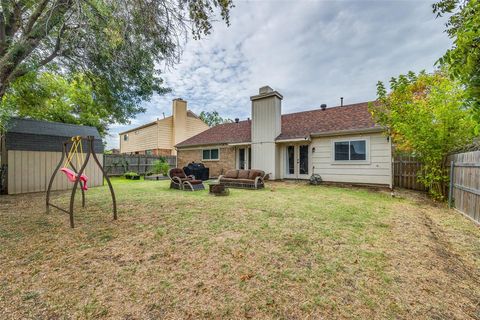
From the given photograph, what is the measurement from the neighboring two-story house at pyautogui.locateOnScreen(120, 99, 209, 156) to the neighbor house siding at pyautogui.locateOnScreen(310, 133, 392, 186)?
15.8 metres

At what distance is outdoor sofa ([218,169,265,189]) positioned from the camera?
9805 millimetres

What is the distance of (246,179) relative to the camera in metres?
10.1

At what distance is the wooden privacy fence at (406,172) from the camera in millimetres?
9422

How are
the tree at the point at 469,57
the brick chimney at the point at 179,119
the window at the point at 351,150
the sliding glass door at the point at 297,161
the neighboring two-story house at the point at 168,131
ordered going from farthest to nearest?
the brick chimney at the point at 179,119, the neighboring two-story house at the point at 168,131, the sliding glass door at the point at 297,161, the window at the point at 351,150, the tree at the point at 469,57

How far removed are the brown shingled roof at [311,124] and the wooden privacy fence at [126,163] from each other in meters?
3.60

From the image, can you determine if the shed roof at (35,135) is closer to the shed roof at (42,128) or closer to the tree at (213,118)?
the shed roof at (42,128)

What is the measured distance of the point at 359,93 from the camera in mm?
15148

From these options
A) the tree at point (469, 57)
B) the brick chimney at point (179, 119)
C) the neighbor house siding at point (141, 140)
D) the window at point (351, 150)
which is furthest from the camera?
the brick chimney at point (179, 119)

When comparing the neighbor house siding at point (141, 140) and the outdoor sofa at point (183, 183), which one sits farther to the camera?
the neighbor house siding at point (141, 140)

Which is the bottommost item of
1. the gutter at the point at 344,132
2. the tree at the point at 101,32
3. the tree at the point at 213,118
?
the gutter at the point at 344,132

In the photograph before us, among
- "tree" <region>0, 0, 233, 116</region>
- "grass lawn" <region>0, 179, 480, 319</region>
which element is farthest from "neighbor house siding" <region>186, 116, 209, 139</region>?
"grass lawn" <region>0, 179, 480, 319</region>

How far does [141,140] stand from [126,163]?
873cm

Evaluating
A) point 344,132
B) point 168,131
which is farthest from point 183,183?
point 168,131

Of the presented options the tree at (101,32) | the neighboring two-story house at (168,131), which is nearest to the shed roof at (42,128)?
the tree at (101,32)
